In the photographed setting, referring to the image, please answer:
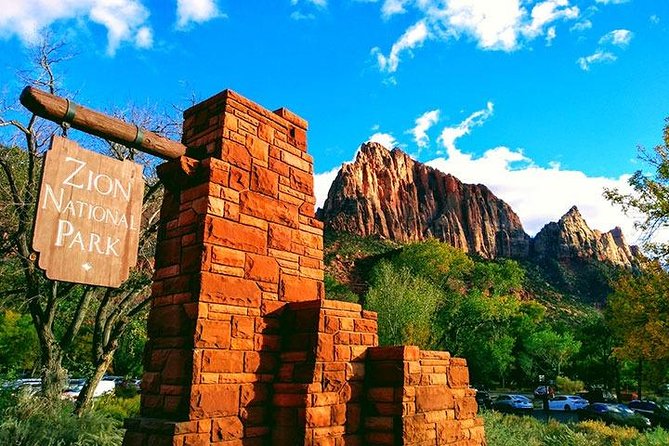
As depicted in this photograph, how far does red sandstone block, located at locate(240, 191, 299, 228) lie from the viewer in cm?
432

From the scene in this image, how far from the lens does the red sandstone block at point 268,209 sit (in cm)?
432

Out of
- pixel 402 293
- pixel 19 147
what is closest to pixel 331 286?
pixel 402 293

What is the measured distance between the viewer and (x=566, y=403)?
3114 cm

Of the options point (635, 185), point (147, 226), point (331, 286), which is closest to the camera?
point (147, 226)

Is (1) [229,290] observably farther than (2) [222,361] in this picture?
Yes

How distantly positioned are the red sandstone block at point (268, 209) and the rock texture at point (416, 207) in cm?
8556

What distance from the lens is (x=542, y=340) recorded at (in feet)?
132

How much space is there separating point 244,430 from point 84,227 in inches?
77.1

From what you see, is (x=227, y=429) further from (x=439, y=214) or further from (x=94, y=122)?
(x=439, y=214)

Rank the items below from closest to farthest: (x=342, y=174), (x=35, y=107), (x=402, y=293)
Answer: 1. (x=35, y=107)
2. (x=402, y=293)
3. (x=342, y=174)

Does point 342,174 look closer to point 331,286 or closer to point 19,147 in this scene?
point 331,286

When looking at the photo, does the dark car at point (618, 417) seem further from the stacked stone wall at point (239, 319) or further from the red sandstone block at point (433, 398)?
the stacked stone wall at point (239, 319)

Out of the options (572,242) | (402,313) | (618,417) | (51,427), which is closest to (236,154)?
(51,427)

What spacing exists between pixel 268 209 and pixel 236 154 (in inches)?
22.4
